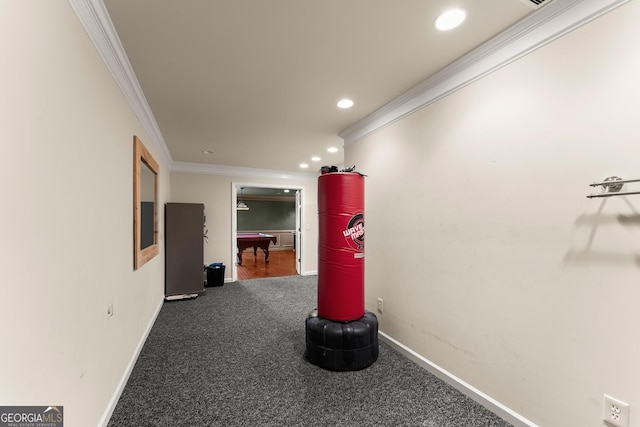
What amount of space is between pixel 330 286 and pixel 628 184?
195cm

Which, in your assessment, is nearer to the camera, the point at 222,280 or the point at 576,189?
the point at 576,189

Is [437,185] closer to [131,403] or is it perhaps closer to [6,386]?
[6,386]

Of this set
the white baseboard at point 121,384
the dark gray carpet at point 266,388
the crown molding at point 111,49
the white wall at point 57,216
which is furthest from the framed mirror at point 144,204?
the dark gray carpet at point 266,388

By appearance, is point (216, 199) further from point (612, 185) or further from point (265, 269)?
point (612, 185)

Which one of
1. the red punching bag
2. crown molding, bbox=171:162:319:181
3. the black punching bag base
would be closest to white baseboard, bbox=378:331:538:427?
the black punching bag base

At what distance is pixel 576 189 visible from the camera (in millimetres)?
1396

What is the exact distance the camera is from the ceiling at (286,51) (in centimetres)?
148

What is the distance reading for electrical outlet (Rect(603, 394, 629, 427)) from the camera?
4.02ft

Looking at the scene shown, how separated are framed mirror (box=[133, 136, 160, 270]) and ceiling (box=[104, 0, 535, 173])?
554mm

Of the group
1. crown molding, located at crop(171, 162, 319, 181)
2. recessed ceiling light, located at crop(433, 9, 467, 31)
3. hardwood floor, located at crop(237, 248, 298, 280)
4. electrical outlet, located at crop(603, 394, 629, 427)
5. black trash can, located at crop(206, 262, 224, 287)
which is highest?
recessed ceiling light, located at crop(433, 9, 467, 31)

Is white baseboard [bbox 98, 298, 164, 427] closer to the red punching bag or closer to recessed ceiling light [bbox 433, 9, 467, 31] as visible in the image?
the red punching bag

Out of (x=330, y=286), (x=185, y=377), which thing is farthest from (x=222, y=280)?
(x=330, y=286)

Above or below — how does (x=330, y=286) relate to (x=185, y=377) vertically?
above

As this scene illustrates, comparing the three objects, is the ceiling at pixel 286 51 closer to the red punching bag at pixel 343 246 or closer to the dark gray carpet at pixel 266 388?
the red punching bag at pixel 343 246
